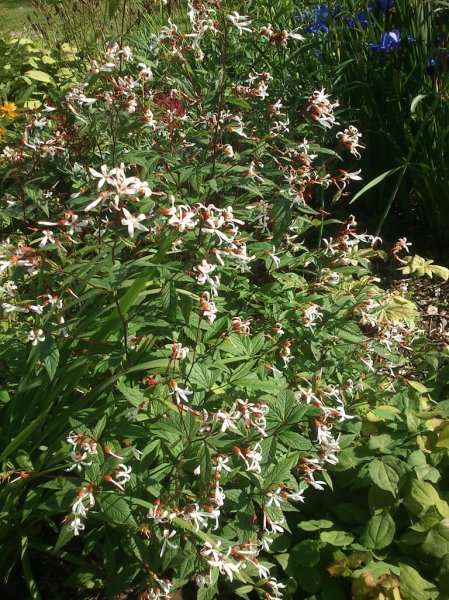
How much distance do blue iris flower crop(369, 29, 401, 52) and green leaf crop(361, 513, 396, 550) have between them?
7.62 ft

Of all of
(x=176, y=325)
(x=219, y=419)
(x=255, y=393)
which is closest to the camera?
(x=219, y=419)

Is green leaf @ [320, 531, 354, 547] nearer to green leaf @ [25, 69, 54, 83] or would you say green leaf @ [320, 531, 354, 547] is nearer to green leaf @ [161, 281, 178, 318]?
green leaf @ [161, 281, 178, 318]

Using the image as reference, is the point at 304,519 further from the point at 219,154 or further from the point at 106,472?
the point at 219,154

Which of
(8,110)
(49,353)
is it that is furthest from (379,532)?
(8,110)

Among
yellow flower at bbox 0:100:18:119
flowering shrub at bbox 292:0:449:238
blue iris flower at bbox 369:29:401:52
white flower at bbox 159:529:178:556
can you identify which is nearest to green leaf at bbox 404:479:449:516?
white flower at bbox 159:529:178:556

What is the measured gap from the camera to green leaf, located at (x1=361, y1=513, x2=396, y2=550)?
6.31 feet

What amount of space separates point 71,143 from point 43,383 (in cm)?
102

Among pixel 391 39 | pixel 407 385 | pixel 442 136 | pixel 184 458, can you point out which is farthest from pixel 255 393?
pixel 391 39

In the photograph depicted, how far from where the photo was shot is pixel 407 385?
2.48 m

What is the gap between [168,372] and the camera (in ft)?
6.08

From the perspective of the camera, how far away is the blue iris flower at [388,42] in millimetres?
3205

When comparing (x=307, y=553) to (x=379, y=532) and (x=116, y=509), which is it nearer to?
(x=379, y=532)

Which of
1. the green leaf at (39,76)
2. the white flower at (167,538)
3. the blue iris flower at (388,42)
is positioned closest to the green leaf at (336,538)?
the white flower at (167,538)

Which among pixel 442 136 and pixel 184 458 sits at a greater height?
pixel 184 458
